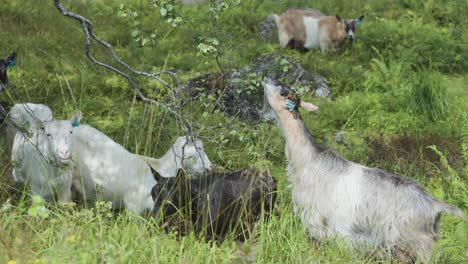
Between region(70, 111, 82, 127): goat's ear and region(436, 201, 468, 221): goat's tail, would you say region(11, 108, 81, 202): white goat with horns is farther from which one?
region(436, 201, 468, 221): goat's tail

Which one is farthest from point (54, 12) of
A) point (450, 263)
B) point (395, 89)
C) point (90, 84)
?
point (450, 263)

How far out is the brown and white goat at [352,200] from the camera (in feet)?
18.6

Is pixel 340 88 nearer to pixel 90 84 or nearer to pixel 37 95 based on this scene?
pixel 90 84

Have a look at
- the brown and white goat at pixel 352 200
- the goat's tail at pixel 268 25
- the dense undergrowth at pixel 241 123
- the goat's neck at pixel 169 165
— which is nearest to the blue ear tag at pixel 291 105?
the brown and white goat at pixel 352 200

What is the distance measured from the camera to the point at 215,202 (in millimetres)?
6062

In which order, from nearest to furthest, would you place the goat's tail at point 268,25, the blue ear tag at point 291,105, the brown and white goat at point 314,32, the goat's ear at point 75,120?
the blue ear tag at point 291,105
the goat's ear at point 75,120
the brown and white goat at point 314,32
the goat's tail at point 268,25

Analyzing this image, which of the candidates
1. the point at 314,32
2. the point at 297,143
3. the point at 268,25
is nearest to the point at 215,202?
the point at 297,143

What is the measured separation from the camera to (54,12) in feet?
39.8

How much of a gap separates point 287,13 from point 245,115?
162 inches

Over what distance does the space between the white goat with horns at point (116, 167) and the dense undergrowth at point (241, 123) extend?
21 centimetres

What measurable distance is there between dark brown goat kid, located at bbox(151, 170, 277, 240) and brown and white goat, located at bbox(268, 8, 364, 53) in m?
6.90

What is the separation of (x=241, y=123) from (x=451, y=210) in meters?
1.85

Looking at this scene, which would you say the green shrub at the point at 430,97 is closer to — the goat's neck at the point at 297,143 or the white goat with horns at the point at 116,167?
the white goat with horns at the point at 116,167

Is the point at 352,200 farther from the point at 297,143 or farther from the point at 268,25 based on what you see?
the point at 268,25
